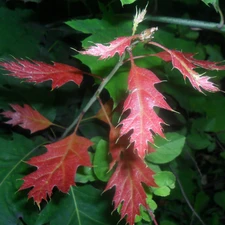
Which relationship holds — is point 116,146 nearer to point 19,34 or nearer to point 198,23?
point 198,23

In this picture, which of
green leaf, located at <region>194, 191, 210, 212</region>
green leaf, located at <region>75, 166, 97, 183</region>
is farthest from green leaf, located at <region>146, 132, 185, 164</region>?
green leaf, located at <region>194, 191, 210, 212</region>

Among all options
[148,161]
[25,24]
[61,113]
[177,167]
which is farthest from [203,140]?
[25,24]

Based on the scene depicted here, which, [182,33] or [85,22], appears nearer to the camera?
[85,22]

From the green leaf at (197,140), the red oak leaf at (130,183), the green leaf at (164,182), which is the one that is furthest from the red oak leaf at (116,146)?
the green leaf at (197,140)

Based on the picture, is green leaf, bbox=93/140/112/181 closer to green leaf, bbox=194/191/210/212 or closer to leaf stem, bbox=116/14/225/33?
leaf stem, bbox=116/14/225/33

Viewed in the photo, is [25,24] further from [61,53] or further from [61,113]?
[61,113]

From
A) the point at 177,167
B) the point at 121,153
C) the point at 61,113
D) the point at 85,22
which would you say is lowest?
the point at 177,167
